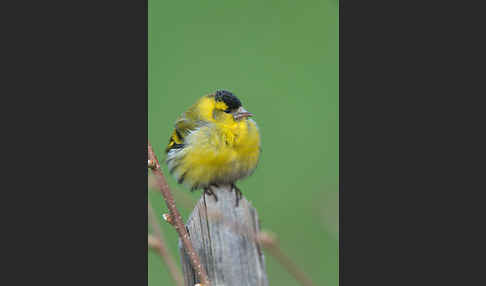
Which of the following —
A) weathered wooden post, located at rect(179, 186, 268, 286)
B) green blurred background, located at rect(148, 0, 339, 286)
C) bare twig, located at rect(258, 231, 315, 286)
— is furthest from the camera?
green blurred background, located at rect(148, 0, 339, 286)

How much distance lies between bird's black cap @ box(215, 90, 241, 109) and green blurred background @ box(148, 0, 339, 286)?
7cm

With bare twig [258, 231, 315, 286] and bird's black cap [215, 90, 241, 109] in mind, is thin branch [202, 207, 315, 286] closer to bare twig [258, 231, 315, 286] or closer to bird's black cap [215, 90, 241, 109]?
bare twig [258, 231, 315, 286]

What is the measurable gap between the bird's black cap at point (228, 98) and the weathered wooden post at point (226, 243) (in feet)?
3.03

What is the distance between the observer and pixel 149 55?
7.75 feet

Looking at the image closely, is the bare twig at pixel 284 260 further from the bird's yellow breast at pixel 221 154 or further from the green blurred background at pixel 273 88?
the bird's yellow breast at pixel 221 154

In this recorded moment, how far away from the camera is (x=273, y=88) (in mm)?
3129

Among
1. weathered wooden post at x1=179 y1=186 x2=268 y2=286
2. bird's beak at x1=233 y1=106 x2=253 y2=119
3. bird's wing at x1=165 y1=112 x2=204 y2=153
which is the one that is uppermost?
bird's beak at x1=233 y1=106 x2=253 y2=119

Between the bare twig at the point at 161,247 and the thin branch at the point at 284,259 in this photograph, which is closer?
the thin branch at the point at 284,259

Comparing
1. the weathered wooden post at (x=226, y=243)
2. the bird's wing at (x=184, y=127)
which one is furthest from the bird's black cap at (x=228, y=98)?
the weathered wooden post at (x=226, y=243)

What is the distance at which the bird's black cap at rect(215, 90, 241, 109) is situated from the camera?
3.04 meters

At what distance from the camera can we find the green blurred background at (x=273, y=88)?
8.68 feet

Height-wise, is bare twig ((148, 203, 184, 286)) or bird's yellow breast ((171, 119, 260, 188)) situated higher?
bird's yellow breast ((171, 119, 260, 188))

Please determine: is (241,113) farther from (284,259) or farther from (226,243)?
(284,259)

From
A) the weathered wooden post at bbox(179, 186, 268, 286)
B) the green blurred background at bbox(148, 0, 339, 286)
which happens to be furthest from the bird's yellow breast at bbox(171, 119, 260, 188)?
the weathered wooden post at bbox(179, 186, 268, 286)
